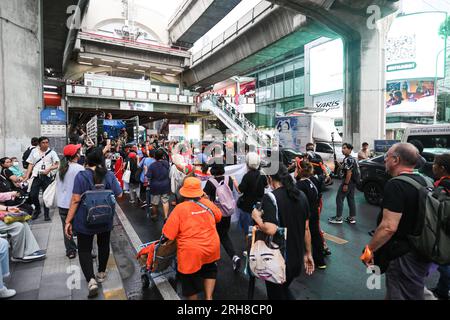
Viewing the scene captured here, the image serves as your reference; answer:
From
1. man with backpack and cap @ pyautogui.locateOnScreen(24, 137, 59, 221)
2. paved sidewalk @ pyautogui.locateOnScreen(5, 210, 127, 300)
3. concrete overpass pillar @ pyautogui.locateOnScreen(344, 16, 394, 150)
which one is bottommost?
paved sidewalk @ pyautogui.locateOnScreen(5, 210, 127, 300)

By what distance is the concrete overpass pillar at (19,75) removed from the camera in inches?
300

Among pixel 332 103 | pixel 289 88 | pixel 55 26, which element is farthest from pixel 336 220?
pixel 289 88

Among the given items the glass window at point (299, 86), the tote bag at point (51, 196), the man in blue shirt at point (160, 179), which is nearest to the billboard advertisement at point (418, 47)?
the glass window at point (299, 86)

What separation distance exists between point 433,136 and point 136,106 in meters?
23.7

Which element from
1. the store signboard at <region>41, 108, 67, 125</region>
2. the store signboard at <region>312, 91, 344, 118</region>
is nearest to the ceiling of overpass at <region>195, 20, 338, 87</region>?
the store signboard at <region>312, 91, 344, 118</region>

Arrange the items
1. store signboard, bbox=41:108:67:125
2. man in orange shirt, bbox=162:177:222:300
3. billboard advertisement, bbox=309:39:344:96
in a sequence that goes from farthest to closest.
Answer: billboard advertisement, bbox=309:39:344:96, store signboard, bbox=41:108:67:125, man in orange shirt, bbox=162:177:222:300

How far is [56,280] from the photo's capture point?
12.3ft

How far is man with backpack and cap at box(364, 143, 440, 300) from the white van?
615 cm

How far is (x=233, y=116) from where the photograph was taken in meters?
24.5

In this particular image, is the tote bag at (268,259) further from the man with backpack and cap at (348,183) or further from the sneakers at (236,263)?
the man with backpack and cap at (348,183)

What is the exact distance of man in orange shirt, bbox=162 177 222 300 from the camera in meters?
2.70

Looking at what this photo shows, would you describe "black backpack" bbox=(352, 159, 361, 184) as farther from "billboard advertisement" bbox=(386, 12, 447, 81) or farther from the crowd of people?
"billboard advertisement" bbox=(386, 12, 447, 81)

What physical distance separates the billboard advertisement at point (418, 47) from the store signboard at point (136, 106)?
2354 cm

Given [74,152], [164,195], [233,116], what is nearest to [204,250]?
[74,152]
